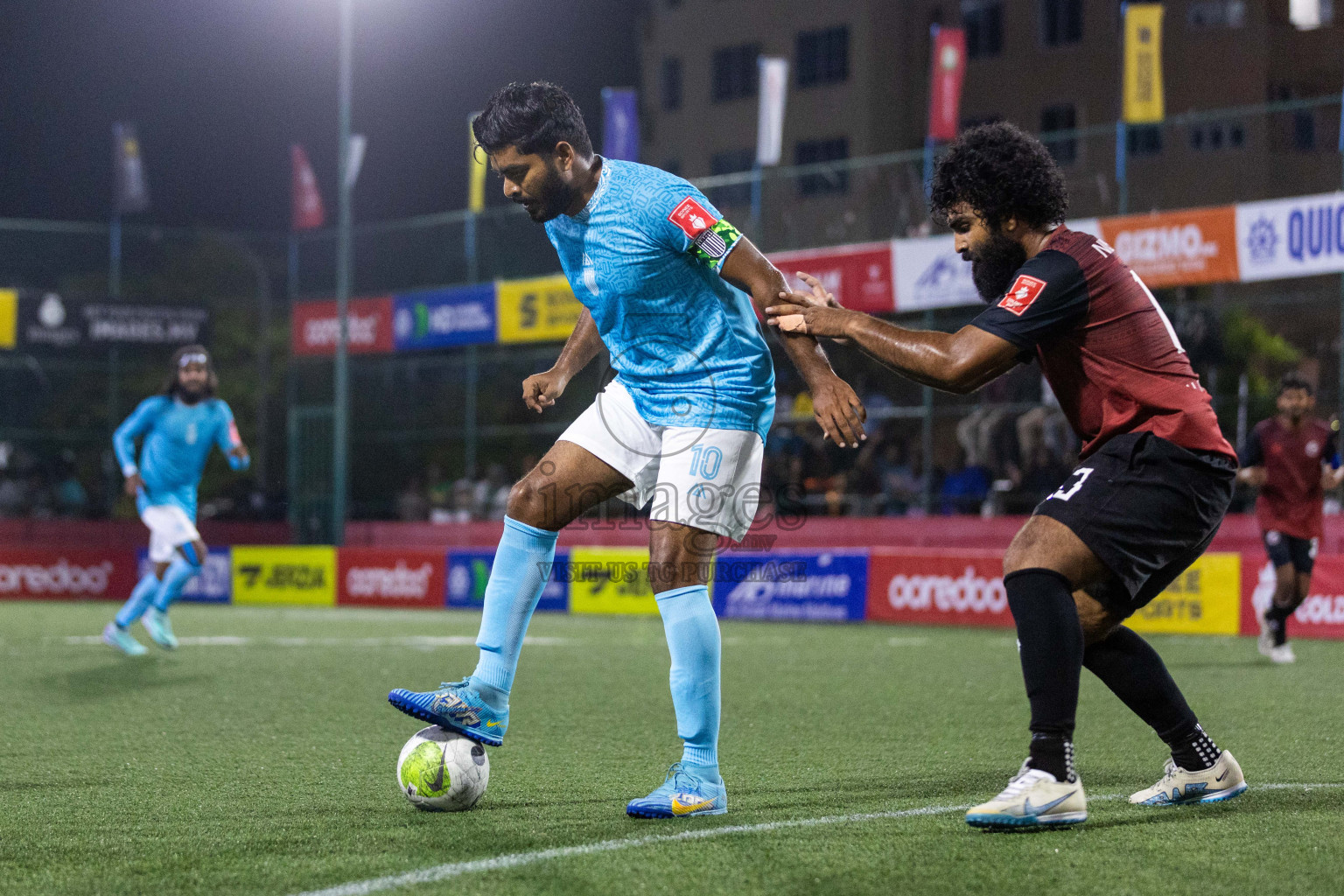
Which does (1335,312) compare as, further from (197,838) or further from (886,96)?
(886,96)

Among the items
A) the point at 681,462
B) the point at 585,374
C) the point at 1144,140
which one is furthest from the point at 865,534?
the point at 681,462

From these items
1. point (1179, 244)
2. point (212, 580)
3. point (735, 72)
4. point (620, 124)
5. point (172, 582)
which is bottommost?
point (212, 580)

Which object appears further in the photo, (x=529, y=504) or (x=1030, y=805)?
(x=529, y=504)

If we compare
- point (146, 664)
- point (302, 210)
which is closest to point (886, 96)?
point (302, 210)

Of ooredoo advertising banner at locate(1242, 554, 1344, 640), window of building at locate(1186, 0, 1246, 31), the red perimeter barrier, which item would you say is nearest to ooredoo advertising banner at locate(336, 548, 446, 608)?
the red perimeter barrier

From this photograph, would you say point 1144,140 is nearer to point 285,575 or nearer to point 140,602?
point 285,575

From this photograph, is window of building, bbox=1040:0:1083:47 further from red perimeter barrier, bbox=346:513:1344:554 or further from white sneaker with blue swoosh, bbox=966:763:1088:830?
white sneaker with blue swoosh, bbox=966:763:1088:830

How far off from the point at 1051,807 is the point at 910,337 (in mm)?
1323

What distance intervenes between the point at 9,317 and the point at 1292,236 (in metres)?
21.0

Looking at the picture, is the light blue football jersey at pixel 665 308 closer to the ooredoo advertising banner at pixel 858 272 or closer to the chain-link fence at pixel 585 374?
the chain-link fence at pixel 585 374

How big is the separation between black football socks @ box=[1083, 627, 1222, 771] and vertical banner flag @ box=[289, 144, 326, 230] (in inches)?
1210

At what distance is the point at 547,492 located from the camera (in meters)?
4.62

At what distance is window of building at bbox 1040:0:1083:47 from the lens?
34.5 m

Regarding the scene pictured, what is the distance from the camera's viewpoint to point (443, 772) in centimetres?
446
